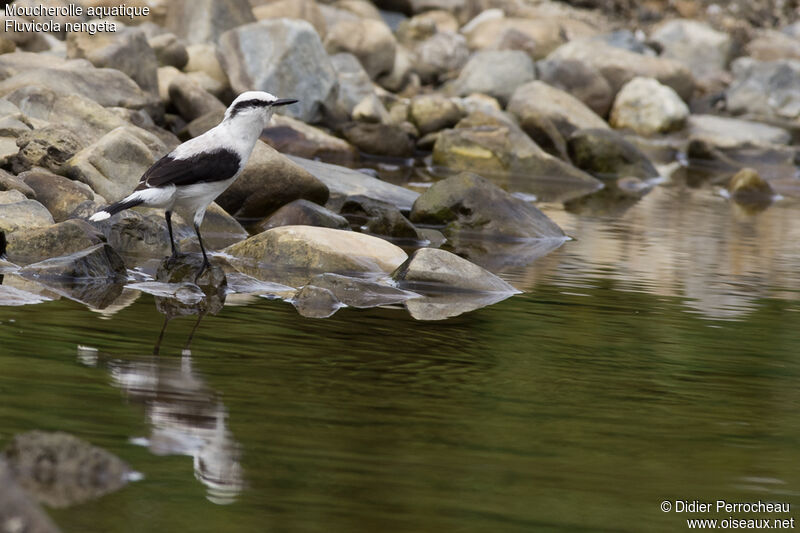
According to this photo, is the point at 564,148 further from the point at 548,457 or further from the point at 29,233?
the point at 548,457

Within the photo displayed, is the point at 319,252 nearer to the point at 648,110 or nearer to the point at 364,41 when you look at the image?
the point at 364,41

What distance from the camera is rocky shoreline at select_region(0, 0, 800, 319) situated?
8141 mm

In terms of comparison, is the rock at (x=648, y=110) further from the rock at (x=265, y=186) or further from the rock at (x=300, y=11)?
the rock at (x=265, y=186)

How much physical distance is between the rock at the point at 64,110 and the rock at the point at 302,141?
13.5 feet

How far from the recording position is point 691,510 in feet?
13.2

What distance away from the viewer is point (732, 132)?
23953mm

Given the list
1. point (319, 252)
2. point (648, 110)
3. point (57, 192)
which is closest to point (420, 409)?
point (319, 252)

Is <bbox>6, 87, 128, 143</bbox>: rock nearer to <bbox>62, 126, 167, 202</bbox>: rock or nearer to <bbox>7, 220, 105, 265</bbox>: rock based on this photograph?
<bbox>62, 126, 167, 202</bbox>: rock

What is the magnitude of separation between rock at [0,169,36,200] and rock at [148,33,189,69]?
363 inches

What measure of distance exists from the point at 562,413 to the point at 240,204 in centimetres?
629

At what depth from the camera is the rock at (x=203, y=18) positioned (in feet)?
67.4

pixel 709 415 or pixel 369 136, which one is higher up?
pixel 709 415

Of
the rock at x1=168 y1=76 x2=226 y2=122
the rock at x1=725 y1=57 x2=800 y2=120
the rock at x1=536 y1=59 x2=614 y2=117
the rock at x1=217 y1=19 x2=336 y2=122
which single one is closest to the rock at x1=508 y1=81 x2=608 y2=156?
the rock at x1=536 y1=59 x2=614 y2=117

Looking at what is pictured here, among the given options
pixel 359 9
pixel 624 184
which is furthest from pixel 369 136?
→ pixel 359 9
